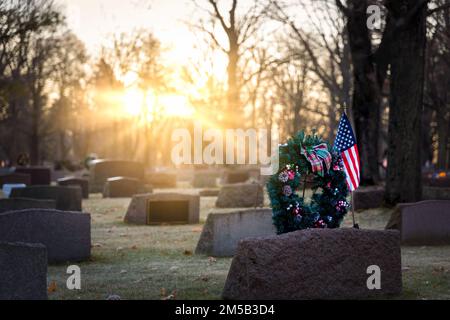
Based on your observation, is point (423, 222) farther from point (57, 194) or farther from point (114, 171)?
point (114, 171)

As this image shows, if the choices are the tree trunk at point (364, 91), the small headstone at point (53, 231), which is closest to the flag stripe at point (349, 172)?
the small headstone at point (53, 231)

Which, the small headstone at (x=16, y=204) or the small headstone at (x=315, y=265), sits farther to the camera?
the small headstone at (x=16, y=204)

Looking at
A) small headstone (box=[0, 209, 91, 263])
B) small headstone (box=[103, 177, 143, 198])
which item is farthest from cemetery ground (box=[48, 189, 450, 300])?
small headstone (box=[103, 177, 143, 198])

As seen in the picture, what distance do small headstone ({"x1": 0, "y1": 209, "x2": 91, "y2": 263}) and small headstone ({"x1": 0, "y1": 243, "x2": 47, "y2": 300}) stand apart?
442 centimetres

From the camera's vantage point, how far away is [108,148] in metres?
96.0

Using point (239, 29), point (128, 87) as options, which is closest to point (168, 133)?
point (128, 87)

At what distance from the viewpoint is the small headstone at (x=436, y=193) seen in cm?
2012

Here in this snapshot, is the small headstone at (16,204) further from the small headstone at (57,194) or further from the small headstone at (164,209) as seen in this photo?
the small headstone at (57,194)

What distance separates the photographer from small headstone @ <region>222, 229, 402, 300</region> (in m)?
8.54

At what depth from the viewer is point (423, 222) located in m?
14.4

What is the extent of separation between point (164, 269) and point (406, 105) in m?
10.0

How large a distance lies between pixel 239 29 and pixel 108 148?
184 feet

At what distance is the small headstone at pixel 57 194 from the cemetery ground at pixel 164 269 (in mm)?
3838
